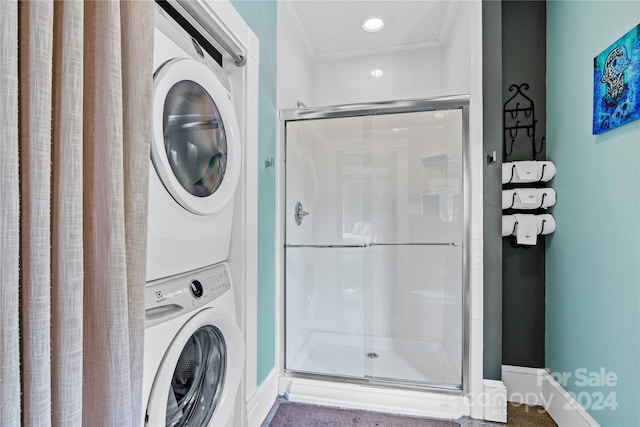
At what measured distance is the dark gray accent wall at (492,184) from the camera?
1733mm

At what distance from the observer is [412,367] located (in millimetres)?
2096

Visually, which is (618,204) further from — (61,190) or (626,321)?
(61,190)

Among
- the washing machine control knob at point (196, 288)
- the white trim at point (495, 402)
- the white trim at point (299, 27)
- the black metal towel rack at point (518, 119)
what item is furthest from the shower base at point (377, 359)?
the white trim at point (299, 27)

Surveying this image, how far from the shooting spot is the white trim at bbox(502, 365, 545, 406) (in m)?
1.89

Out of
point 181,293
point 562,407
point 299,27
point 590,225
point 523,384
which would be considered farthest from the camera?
point 299,27

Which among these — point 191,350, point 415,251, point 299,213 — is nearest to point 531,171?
point 415,251

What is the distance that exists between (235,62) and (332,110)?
27.8 inches

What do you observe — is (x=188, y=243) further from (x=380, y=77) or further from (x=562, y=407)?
(x=380, y=77)

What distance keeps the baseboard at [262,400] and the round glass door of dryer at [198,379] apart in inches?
16.2

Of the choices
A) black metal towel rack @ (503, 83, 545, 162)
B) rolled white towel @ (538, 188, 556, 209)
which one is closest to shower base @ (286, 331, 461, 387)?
rolled white towel @ (538, 188, 556, 209)

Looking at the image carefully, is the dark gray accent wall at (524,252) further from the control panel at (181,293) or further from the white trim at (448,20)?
the control panel at (181,293)

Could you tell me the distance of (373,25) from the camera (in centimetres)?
244

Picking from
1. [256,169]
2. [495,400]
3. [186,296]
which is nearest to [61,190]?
[186,296]

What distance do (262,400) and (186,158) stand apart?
4.43ft
